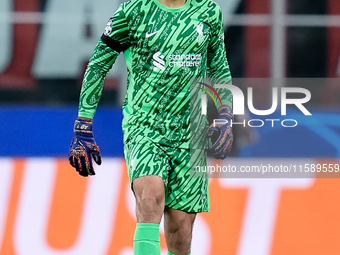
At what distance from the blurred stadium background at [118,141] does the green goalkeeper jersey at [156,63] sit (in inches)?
61.8

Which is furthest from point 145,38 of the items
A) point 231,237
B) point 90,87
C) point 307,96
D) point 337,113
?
point 307,96

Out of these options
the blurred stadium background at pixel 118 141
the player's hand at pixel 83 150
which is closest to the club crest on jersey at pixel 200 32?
the player's hand at pixel 83 150

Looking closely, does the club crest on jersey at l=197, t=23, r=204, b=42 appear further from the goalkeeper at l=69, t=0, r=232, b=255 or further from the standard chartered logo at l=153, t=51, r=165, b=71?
the standard chartered logo at l=153, t=51, r=165, b=71

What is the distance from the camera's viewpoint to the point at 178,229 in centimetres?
305

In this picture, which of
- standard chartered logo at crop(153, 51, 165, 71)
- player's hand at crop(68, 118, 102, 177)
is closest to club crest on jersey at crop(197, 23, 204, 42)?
standard chartered logo at crop(153, 51, 165, 71)

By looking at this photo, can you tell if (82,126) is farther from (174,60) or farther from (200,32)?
(200,32)

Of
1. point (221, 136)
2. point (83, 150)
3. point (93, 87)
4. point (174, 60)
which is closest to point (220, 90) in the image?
point (221, 136)

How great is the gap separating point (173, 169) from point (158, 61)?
52 centimetres

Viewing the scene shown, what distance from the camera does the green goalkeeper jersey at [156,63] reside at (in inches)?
116

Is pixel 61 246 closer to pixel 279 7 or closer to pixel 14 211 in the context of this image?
pixel 14 211

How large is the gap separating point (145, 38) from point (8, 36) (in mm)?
3507

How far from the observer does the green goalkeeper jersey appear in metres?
2.94

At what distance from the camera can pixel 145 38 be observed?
294 cm

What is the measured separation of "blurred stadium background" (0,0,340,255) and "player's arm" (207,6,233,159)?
1373mm
